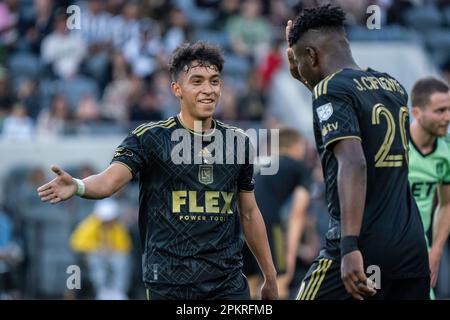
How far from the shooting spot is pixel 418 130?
27.4 ft

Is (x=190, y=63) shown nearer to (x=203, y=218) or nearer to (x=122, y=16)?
(x=203, y=218)

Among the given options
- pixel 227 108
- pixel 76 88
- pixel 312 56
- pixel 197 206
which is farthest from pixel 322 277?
pixel 76 88

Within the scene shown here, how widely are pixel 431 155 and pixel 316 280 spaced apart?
2128 mm

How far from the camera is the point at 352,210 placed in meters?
6.04

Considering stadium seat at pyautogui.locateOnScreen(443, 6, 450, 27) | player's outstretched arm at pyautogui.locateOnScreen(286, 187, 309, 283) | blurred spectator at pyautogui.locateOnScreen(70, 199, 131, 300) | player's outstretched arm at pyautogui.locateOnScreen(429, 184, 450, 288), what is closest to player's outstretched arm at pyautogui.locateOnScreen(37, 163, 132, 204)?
player's outstretched arm at pyautogui.locateOnScreen(429, 184, 450, 288)

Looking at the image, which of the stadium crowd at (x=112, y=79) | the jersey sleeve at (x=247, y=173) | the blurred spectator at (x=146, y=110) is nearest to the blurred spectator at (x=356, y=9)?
the stadium crowd at (x=112, y=79)

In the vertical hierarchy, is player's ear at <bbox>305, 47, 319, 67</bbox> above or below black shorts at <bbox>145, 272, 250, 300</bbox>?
above

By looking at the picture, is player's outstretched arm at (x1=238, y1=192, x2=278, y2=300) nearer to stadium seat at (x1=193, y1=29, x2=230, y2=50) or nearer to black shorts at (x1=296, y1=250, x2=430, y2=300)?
black shorts at (x1=296, y1=250, x2=430, y2=300)

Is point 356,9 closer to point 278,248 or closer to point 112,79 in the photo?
point 112,79

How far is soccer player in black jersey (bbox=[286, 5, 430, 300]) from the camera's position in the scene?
6.25m

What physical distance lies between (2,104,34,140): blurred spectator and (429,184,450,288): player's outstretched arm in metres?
8.42
